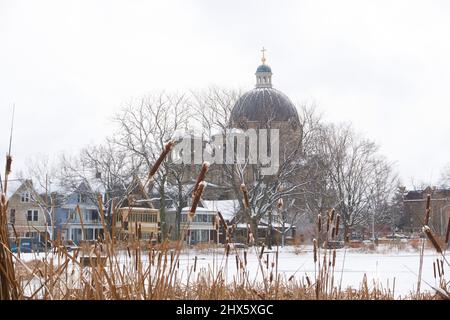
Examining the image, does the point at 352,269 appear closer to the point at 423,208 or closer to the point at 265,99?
the point at 423,208

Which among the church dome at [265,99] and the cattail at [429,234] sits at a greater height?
the church dome at [265,99]

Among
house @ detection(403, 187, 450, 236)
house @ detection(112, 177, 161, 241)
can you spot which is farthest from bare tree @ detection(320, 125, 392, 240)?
house @ detection(112, 177, 161, 241)

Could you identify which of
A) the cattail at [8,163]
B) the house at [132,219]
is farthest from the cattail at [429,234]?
the cattail at [8,163]

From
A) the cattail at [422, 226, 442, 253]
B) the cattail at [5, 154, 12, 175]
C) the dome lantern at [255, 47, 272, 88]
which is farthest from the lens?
the dome lantern at [255, 47, 272, 88]

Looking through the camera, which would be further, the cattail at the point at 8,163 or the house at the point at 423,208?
the house at the point at 423,208

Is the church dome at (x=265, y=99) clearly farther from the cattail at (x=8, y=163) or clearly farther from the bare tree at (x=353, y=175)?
the cattail at (x=8, y=163)

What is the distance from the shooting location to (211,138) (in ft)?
119

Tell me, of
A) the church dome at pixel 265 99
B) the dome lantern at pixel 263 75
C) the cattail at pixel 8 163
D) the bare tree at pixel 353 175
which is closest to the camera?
the cattail at pixel 8 163

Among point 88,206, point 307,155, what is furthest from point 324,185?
point 88,206

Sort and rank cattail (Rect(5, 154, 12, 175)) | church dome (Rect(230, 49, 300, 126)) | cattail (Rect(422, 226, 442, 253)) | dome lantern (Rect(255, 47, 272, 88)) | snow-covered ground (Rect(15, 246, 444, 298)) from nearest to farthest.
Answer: cattail (Rect(5, 154, 12, 175)) → cattail (Rect(422, 226, 442, 253)) → snow-covered ground (Rect(15, 246, 444, 298)) → church dome (Rect(230, 49, 300, 126)) → dome lantern (Rect(255, 47, 272, 88))

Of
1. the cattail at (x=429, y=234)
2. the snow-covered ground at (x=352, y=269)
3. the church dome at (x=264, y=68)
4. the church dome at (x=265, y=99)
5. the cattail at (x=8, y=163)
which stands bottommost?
the snow-covered ground at (x=352, y=269)

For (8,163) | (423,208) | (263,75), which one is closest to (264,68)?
(263,75)

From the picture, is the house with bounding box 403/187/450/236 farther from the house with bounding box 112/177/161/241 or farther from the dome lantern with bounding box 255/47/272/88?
the house with bounding box 112/177/161/241

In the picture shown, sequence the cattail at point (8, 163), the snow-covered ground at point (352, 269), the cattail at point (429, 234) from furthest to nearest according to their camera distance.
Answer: the snow-covered ground at point (352, 269) < the cattail at point (429, 234) < the cattail at point (8, 163)
